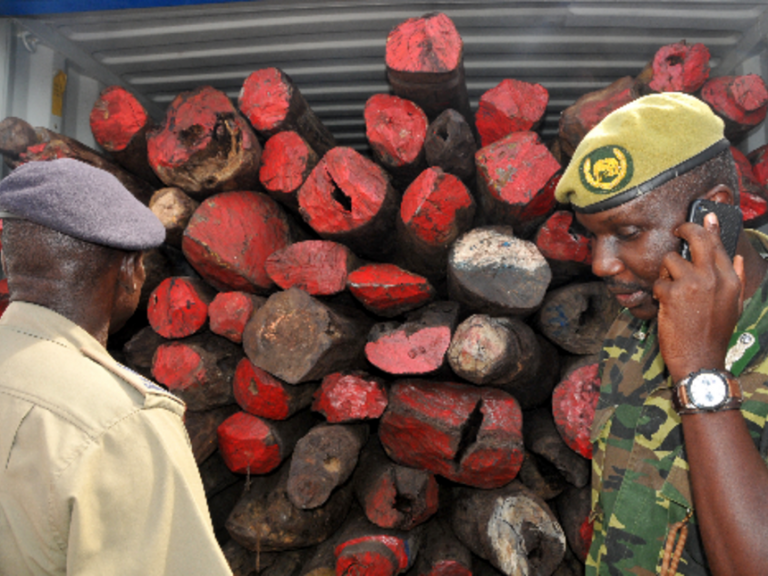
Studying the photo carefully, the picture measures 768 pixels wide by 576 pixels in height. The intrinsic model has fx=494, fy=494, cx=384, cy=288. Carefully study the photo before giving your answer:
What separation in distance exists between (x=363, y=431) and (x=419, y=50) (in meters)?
1.75

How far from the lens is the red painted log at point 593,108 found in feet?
6.81

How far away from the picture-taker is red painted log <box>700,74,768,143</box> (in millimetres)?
2188

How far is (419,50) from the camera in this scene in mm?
2109

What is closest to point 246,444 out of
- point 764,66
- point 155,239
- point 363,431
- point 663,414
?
point 363,431

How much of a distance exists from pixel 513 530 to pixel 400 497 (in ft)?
1.64

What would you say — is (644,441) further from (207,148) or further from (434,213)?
(207,148)

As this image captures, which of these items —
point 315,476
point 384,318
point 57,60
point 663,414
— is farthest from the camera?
point 57,60

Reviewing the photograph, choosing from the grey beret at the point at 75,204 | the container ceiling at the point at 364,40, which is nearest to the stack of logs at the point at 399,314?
the container ceiling at the point at 364,40

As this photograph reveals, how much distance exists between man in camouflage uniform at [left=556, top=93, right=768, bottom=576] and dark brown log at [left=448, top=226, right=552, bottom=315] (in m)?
0.35

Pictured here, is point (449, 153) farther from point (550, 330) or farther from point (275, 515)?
point (275, 515)

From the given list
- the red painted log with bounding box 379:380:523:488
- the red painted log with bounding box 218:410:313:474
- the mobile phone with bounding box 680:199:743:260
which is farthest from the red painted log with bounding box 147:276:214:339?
the mobile phone with bounding box 680:199:743:260

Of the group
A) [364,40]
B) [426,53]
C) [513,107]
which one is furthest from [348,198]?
[364,40]

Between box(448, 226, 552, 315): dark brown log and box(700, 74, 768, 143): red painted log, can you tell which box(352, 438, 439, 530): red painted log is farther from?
box(700, 74, 768, 143): red painted log

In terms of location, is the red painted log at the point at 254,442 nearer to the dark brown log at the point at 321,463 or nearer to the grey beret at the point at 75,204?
the dark brown log at the point at 321,463
